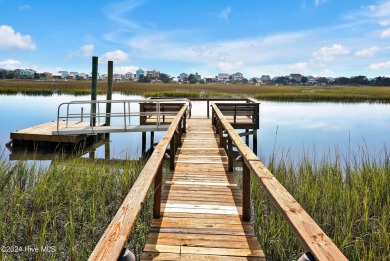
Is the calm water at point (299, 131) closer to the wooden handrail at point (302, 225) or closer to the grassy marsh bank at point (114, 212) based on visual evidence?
the grassy marsh bank at point (114, 212)

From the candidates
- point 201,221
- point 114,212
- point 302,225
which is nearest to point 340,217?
point 201,221

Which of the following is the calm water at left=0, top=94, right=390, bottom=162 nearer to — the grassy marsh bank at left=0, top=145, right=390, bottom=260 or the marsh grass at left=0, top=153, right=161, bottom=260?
the marsh grass at left=0, top=153, right=161, bottom=260

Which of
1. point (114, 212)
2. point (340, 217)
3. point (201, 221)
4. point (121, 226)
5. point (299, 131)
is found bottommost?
point (114, 212)

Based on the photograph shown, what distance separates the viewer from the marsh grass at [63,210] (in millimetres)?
3846

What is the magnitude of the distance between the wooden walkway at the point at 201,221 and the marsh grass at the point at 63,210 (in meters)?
0.74

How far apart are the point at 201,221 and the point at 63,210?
2.75 m

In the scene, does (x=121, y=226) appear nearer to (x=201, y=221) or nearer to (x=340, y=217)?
(x=201, y=221)

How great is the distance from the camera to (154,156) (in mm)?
3475

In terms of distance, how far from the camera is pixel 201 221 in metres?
3.54

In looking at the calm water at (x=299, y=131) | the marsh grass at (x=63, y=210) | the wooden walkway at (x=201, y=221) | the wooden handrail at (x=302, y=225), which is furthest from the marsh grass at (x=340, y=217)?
the calm water at (x=299, y=131)

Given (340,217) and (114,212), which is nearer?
(340,217)

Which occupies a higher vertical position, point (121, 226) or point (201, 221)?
point (121, 226)

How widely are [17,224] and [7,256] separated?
74 centimetres

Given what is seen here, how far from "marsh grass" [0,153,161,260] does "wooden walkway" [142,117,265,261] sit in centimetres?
74
